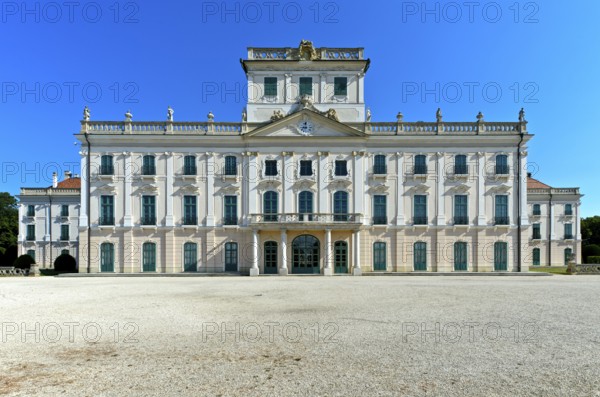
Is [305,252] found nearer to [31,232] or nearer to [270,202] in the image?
[270,202]

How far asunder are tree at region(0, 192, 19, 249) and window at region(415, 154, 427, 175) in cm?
5144

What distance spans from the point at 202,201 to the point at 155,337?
24.3 meters

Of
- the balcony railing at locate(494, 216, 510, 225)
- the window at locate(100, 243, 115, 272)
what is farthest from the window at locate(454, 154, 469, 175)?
the window at locate(100, 243, 115, 272)

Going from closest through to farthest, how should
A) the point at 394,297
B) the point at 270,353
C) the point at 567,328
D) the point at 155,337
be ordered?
1. the point at 270,353
2. the point at 155,337
3. the point at 567,328
4. the point at 394,297

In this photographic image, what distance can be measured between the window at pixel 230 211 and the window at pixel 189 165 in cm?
371

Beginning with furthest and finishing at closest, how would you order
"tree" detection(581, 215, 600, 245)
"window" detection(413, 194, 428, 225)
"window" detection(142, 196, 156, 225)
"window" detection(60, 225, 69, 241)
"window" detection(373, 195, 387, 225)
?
"tree" detection(581, 215, 600, 245) < "window" detection(60, 225, 69, 241) < "window" detection(413, 194, 428, 225) < "window" detection(373, 195, 387, 225) < "window" detection(142, 196, 156, 225)

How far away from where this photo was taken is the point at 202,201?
108ft

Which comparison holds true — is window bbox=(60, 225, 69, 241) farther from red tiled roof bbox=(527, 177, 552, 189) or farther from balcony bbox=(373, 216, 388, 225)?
red tiled roof bbox=(527, 177, 552, 189)

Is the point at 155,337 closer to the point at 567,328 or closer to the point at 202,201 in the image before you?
the point at 567,328

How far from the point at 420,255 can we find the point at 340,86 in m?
16.6

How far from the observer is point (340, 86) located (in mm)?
34625

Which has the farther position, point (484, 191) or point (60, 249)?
point (60, 249)

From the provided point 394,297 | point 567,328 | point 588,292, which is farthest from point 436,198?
point 567,328

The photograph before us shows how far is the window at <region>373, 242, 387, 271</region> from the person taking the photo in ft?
108
